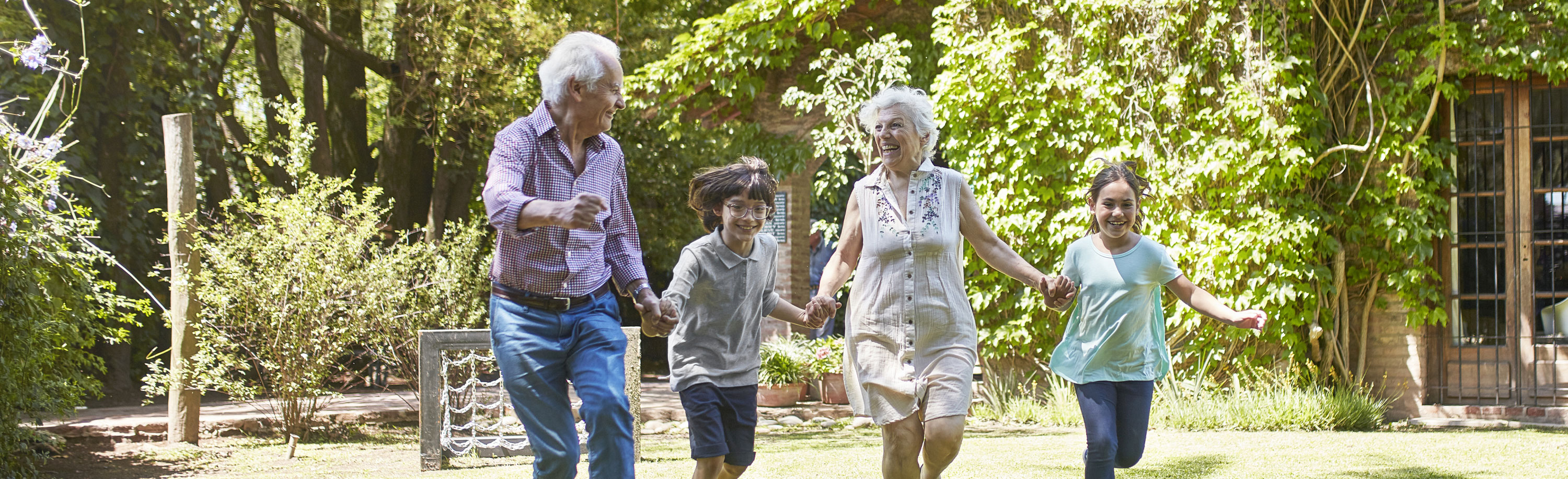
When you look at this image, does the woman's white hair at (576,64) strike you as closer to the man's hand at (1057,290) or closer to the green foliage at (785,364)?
the man's hand at (1057,290)

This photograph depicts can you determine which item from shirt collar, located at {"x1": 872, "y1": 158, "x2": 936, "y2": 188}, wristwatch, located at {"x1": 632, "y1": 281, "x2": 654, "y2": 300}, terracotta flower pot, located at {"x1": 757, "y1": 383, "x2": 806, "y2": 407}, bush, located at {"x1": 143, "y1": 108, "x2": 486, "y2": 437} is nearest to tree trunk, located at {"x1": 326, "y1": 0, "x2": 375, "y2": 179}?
bush, located at {"x1": 143, "y1": 108, "x2": 486, "y2": 437}

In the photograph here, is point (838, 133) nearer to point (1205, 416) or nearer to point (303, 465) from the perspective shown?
point (1205, 416)

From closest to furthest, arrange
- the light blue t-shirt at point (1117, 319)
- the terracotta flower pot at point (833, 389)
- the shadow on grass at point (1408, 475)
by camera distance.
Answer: the light blue t-shirt at point (1117, 319), the shadow on grass at point (1408, 475), the terracotta flower pot at point (833, 389)

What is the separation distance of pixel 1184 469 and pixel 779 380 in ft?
16.4

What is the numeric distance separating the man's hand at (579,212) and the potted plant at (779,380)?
306 inches

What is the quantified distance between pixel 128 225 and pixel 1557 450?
1305 cm

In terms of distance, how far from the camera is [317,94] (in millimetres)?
14141

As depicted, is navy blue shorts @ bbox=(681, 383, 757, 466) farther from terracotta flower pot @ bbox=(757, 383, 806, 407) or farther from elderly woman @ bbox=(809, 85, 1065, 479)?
terracotta flower pot @ bbox=(757, 383, 806, 407)

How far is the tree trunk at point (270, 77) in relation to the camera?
1310 centimetres

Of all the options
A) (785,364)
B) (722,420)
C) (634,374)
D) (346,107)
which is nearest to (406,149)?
(346,107)

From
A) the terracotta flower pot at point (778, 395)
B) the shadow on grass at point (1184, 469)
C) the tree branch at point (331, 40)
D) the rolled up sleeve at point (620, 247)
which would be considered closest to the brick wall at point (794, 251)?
the terracotta flower pot at point (778, 395)

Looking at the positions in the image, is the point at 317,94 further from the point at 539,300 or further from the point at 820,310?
the point at 539,300

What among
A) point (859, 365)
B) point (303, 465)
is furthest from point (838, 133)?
point (859, 365)

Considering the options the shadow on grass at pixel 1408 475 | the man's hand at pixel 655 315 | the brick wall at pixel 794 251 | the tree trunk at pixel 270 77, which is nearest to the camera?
the man's hand at pixel 655 315
